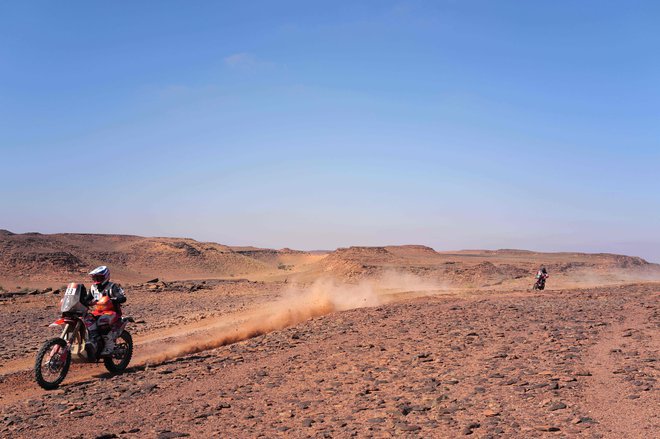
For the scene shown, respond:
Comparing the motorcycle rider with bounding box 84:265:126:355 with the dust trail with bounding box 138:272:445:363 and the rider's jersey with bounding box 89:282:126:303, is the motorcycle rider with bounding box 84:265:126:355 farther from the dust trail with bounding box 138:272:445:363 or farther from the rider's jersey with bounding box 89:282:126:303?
the dust trail with bounding box 138:272:445:363

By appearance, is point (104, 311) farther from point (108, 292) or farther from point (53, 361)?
point (53, 361)

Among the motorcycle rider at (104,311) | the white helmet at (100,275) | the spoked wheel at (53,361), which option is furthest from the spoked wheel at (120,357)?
the white helmet at (100,275)

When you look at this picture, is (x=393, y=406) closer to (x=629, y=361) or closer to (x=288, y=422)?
(x=288, y=422)

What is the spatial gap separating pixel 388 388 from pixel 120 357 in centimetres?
594

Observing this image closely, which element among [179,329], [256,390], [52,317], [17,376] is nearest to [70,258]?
[52,317]

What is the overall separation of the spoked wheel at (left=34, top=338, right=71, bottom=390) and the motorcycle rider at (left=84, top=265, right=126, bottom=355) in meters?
0.51

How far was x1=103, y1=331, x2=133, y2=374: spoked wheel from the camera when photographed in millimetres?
11336

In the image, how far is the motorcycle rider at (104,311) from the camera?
11.0 m

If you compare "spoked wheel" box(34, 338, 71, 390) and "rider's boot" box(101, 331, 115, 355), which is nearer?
"spoked wheel" box(34, 338, 71, 390)

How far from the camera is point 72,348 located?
10.8 metres

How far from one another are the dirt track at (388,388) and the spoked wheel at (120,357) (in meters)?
0.37

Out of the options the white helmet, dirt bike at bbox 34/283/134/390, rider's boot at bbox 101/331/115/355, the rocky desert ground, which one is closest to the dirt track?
the rocky desert ground

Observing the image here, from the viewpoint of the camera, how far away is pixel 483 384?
8758 millimetres

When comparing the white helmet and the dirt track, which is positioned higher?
the white helmet
